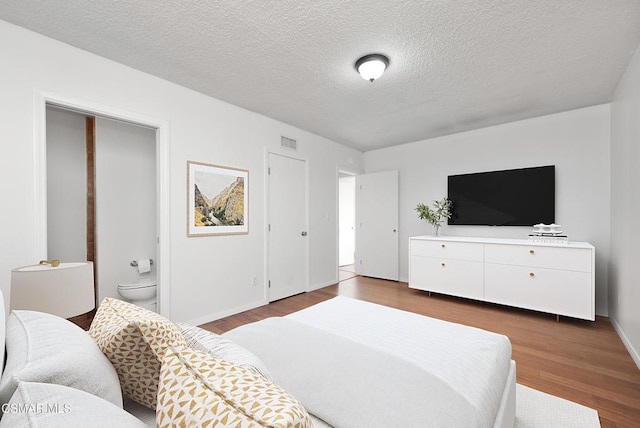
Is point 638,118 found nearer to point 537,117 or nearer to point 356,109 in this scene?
point 537,117

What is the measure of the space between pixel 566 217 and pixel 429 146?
2.09m

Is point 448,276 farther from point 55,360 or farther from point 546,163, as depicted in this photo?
point 55,360

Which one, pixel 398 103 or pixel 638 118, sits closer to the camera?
pixel 638 118

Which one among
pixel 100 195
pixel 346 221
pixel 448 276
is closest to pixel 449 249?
pixel 448 276

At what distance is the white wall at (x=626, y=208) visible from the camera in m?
2.24

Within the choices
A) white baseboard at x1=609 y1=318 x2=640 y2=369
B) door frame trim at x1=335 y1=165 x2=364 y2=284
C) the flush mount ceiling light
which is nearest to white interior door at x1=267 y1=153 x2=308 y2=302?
door frame trim at x1=335 y1=165 x2=364 y2=284

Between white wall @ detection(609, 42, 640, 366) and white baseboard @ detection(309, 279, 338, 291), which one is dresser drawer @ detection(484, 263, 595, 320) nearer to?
white wall @ detection(609, 42, 640, 366)

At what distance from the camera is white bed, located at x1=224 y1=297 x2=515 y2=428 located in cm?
88

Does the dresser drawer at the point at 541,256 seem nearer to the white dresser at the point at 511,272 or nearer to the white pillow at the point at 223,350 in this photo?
the white dresser at the point at 511,272

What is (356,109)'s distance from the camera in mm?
3453

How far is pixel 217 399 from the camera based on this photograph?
21.6 inches

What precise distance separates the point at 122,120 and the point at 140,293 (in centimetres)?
179

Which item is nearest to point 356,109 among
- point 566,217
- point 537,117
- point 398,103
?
point 398,103

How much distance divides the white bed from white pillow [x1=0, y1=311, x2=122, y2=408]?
54 cm
